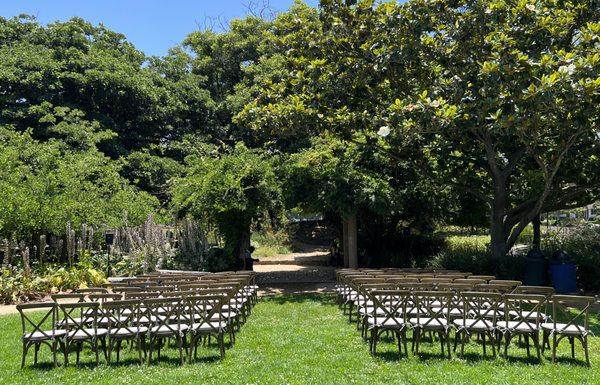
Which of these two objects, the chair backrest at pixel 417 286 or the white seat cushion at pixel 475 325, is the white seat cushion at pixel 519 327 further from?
the chair backrest at pixel 417 286

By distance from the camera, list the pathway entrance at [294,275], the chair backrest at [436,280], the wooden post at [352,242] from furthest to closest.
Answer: the wooden post at [352,242]
the pathway entrance at [294,275]
the chair backrest at [436,280]

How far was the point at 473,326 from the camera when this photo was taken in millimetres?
7062

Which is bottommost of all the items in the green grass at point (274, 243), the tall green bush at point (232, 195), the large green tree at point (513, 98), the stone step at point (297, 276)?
the stone step at point (297, 276)

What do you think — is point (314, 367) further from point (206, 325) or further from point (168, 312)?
point (168, 312)

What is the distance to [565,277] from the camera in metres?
13.2

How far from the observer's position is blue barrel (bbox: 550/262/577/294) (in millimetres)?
13234

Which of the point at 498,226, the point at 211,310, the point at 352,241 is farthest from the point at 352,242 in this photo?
the point at 211,310

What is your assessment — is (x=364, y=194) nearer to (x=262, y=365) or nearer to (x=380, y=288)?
(x=380, y=288)

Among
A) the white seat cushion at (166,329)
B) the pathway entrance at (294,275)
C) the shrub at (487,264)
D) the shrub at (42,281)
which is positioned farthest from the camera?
the pathway entrance at (294,275)

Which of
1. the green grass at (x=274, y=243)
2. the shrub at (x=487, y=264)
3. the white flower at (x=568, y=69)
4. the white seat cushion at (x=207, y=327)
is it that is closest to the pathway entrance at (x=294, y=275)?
the green grass at (x=274, y=243)

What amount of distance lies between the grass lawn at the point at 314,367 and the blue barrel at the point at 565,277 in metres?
5.14

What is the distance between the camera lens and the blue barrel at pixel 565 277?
13234mm

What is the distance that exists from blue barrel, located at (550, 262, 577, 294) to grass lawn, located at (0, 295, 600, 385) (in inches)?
203

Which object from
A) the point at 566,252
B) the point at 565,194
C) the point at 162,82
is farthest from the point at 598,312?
the point at 162,82
